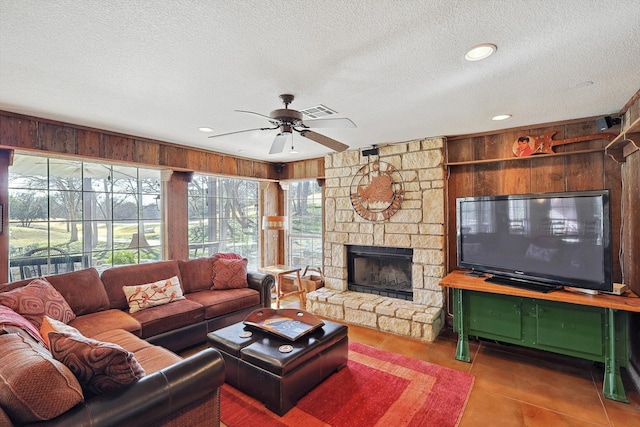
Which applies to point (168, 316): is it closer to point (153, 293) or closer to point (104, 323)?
point (153, 293)

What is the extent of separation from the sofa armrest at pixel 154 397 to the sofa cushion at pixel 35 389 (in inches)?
1.8

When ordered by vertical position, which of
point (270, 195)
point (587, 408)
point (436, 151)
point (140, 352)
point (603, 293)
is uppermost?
point (436, 151)

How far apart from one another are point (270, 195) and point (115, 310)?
324 centimetres

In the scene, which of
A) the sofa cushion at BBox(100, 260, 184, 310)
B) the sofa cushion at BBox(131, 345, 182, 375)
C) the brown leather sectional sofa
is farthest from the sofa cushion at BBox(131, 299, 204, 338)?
the sofa cushion at BBox(131, 345, 182, 375)

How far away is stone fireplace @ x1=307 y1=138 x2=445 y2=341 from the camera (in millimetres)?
3811

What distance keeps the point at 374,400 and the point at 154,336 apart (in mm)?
2143

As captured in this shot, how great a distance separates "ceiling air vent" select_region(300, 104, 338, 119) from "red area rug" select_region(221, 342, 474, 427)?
2413 mm

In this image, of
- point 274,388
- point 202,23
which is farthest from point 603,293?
point 202,23

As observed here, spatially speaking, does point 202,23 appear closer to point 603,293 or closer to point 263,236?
point 603,293

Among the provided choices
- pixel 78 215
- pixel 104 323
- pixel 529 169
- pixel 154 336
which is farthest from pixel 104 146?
pixel 529 169

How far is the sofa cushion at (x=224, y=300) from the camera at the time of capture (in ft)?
11.3

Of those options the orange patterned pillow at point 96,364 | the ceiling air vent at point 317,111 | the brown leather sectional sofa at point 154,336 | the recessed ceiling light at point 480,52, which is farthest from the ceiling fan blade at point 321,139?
the orange patterned pillow at point 96,364

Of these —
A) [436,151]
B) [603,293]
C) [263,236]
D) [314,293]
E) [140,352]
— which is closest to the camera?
[140,352]

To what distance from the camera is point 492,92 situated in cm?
242
